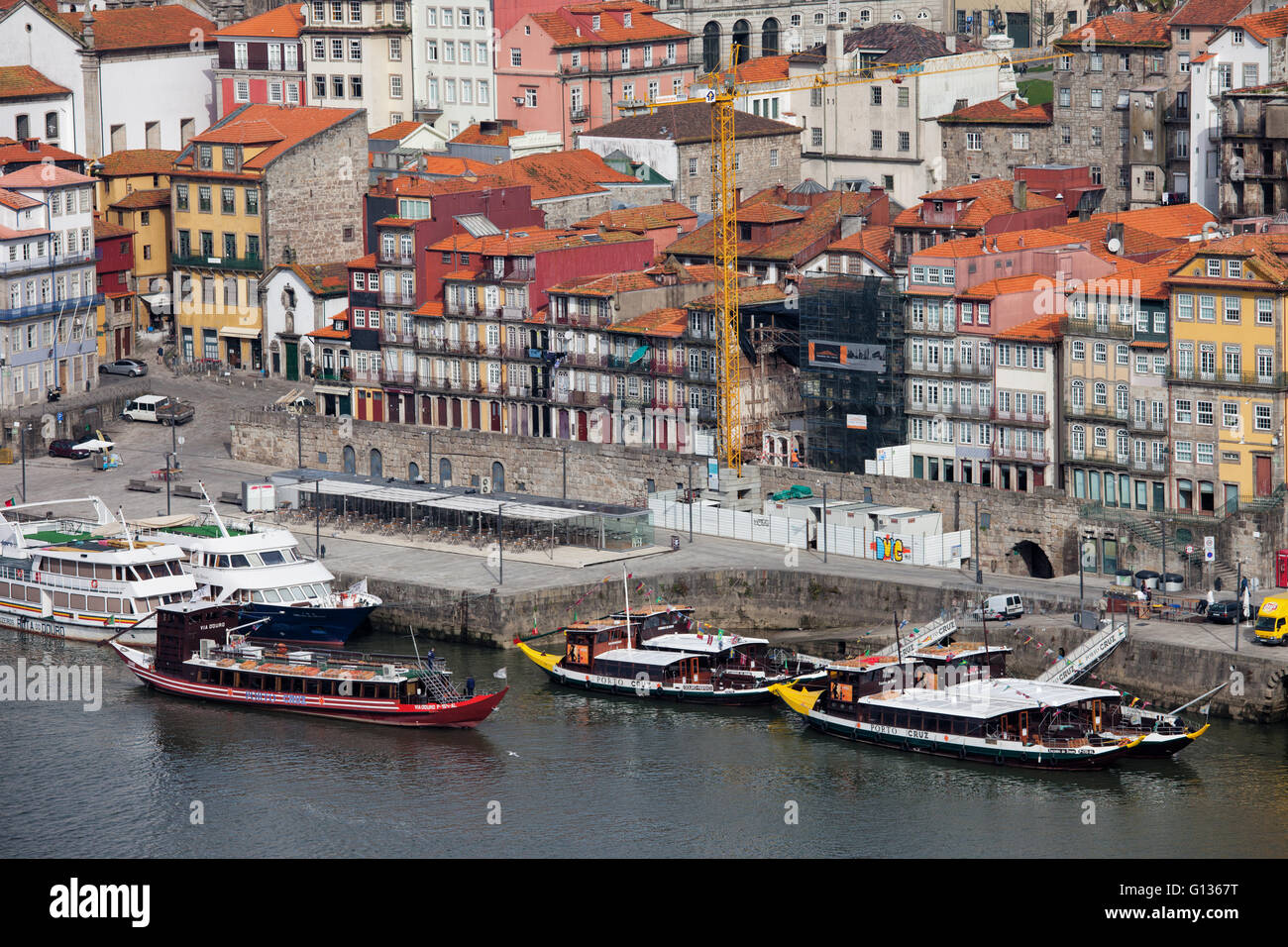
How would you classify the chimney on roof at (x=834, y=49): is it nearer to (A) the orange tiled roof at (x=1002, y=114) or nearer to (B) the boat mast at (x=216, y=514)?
(A) the orange tiled roof at (x=1002, y=114)

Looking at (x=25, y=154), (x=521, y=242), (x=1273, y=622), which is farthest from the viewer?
(x=25, y=154)

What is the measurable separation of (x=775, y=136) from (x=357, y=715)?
2745 inches

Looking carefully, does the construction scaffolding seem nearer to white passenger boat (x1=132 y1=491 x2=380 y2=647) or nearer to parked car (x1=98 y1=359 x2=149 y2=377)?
white passenger boat (x1=132 y1=491 x2=380 y2=647)

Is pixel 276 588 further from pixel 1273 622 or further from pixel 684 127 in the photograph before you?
pixel 684 127

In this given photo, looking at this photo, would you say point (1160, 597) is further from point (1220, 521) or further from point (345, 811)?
point (345, 811)

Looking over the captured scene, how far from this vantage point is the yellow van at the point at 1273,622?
390 ft

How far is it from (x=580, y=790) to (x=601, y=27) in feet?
305

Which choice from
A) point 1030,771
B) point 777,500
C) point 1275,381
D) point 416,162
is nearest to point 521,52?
point 416,162

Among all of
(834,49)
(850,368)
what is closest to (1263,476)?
(850,368)

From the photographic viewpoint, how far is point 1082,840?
10475cm

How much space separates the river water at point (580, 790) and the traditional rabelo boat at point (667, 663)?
83 centimetres

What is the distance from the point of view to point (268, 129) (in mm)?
178875

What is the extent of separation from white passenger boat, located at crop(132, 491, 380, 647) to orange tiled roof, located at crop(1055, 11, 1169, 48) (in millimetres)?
57624

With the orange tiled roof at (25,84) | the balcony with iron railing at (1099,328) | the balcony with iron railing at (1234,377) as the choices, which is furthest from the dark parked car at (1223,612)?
the orange tiled roof at (25,84)
